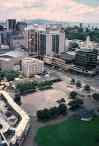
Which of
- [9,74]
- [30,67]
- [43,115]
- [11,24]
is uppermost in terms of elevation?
[11,24]

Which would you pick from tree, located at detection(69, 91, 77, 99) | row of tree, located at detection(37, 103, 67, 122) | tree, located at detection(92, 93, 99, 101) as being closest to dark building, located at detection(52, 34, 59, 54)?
tree, located at detection(69, 91, 77, 99)

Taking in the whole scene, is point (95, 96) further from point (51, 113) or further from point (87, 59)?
point (87, 59)

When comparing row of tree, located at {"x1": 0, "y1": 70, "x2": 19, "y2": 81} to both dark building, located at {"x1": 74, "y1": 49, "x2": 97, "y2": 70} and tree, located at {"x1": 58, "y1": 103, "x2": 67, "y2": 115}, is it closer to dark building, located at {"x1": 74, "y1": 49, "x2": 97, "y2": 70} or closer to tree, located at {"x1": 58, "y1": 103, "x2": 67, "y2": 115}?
dark building, located at {"x1": 74, "y1": 49, "x2": 97, "y2": 70}

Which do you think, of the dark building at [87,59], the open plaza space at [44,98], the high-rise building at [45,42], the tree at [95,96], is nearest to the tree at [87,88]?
the open plaza space at [44,98]

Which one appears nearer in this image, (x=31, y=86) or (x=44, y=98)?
(x=44, y=98)

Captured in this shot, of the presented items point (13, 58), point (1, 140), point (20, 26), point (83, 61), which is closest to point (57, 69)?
point (83, 61)

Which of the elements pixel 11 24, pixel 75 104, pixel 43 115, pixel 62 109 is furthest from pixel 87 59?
pixel 11 24
